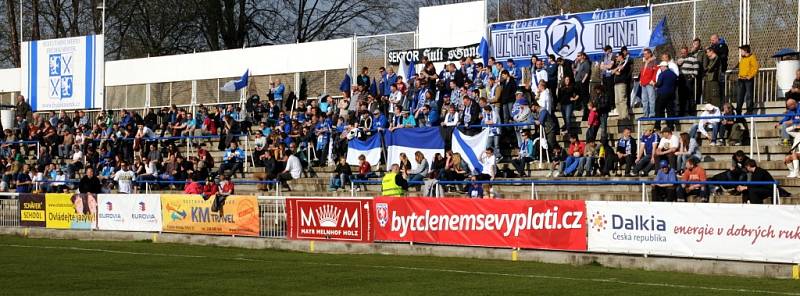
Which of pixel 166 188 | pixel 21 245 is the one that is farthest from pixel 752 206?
pixel 166 188

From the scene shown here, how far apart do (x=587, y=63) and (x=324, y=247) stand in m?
8.26

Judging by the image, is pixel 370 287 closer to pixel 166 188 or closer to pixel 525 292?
pixel 525 292

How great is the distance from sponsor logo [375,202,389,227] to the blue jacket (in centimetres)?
700

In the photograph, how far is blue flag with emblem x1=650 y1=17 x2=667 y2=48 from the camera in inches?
1201

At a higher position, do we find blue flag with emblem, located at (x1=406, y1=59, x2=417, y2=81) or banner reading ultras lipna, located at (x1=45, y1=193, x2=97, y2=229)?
blue flag with emblem, located at (x1=406, y1=59, x2=417, y2=81)

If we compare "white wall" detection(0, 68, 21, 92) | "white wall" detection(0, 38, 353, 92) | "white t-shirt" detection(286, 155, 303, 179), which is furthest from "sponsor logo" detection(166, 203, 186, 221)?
"white wall" detection(0, 68, 21, 92)

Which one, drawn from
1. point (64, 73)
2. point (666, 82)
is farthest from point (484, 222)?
point (64, 73)

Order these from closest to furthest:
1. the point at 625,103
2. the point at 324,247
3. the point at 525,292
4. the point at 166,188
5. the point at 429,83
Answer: the point at 525,292 → the point at 324,247 → the point at 625,103 → the point at 429,83 → the point at 166,188

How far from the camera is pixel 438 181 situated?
2652cm

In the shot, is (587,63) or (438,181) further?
(587,63)

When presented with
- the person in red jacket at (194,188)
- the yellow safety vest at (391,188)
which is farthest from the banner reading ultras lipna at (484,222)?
the person in red jacket at (194,188)

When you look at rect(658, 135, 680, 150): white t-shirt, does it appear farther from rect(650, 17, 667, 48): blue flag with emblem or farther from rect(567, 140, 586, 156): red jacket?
rect(650, 17, 667, 48): blue flag with emblem

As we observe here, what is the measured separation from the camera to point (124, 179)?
36062mm

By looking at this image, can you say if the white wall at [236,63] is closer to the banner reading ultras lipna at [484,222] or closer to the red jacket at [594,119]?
Result: the red jacket at [594,119]
